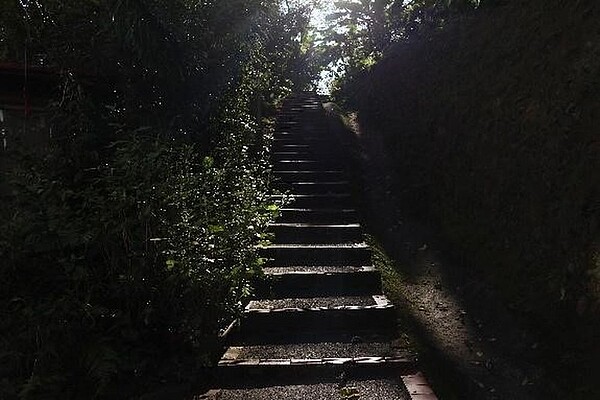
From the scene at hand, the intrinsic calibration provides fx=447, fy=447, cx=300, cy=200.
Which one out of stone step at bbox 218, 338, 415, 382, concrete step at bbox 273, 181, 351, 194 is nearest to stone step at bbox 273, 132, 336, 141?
concrete step at bbox 273, 181, 351, 194

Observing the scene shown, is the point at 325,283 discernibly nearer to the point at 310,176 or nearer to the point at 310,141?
the point at 310,176

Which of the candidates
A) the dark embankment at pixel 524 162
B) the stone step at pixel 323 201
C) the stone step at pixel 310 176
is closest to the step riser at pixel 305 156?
the stone step at pixel 310 176

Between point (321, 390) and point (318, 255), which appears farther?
point (318, 255)

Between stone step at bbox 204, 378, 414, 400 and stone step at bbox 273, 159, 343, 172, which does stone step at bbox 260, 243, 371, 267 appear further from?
stone step at bbox 273, 159, 343, 172

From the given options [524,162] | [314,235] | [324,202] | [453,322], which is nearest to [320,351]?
[453,322]

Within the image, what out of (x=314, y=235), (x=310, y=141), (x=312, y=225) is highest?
(x=310, y=141)

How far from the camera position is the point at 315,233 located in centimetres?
533

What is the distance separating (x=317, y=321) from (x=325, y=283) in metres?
0.61

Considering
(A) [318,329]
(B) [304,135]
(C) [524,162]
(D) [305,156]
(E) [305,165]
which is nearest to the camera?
(A) [318,329]

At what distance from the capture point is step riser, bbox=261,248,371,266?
15.8 feet

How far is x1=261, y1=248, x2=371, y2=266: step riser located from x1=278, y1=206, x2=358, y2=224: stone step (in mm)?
904

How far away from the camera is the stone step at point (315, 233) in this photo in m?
5.29

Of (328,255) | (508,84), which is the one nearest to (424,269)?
(328,255)

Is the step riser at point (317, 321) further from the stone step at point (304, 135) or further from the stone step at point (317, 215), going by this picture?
the stone step at point (304, 135)
